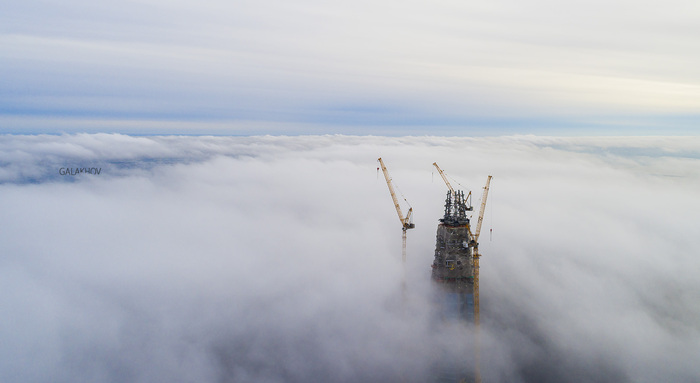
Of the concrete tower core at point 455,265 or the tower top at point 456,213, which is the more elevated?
the tower top at point 456,213

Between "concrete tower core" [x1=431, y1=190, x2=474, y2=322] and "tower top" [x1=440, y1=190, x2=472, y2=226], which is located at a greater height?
"tower top" [x1=440, y1=190, x2=472, y2=226]

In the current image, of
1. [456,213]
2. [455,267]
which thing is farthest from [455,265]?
[456,213]

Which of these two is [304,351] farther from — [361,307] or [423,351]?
[423,351]

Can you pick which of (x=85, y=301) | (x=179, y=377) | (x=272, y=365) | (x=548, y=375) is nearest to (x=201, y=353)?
(x=179, y=377)

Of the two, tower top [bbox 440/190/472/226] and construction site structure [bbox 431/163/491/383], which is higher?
tower top [bbox 440/190/472/226]

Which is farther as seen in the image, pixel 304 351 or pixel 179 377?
pixel 304 351

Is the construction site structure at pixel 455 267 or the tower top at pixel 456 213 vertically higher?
the tower top at pixel 456 213

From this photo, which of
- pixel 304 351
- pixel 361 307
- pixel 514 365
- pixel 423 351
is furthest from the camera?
pixel 361 307

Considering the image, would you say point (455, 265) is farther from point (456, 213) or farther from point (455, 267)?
point (456, 213)
